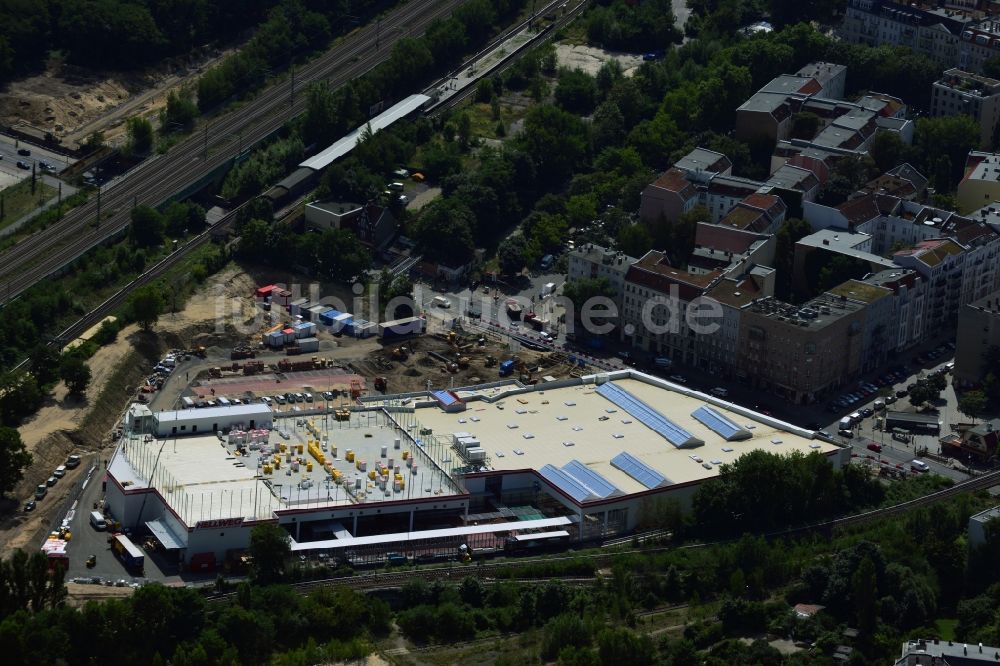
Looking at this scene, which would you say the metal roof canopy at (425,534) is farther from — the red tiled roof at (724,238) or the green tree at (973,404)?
the red tiled roof at (724,238)

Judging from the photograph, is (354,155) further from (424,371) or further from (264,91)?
(424,371)

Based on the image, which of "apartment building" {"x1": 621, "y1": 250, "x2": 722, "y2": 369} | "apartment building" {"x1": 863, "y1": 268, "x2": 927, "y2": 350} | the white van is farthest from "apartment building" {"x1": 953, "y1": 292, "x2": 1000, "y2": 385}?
the white van

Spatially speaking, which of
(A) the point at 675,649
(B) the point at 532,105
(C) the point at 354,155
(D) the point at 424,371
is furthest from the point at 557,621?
(B) the point at 532,105

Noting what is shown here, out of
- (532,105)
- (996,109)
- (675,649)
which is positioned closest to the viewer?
(675,649)

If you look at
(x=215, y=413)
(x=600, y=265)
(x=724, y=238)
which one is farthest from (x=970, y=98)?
(x=215, y=413)

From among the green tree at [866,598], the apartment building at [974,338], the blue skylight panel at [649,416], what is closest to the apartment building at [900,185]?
the apartment building at [974,338]

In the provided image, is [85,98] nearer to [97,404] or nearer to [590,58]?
[590,58]
